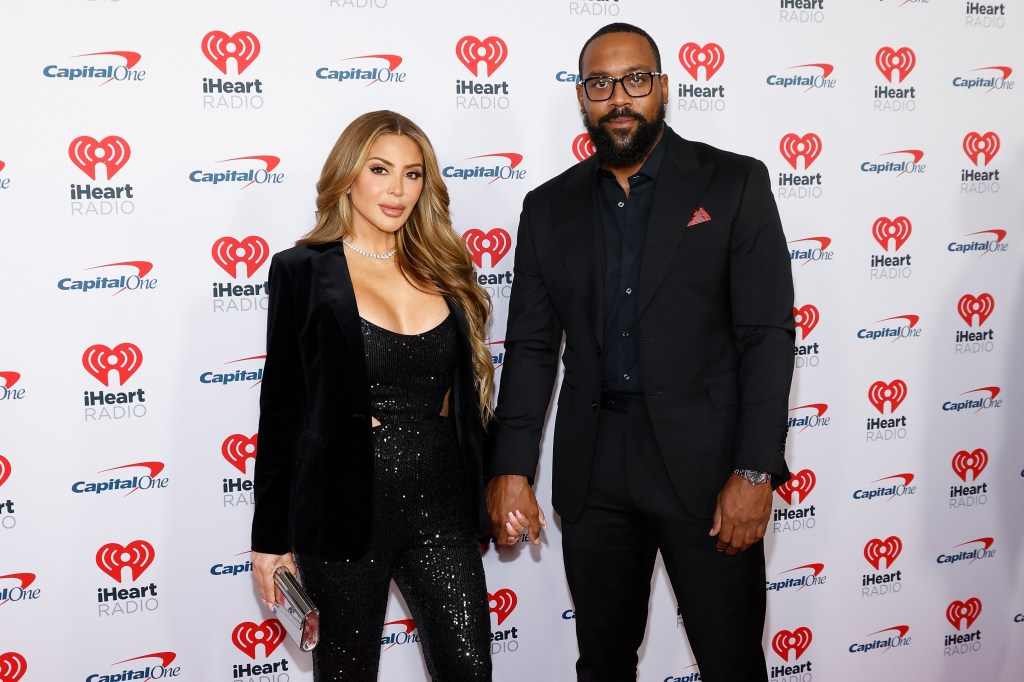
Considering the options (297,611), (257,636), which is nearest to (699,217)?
(297,611)

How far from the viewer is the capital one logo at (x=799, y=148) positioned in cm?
331

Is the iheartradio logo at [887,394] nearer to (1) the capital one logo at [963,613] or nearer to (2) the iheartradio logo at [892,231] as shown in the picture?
(2) the iheartradio logo at [892,231]

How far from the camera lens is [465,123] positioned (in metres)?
3.04

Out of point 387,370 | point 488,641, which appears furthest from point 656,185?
point 488,641

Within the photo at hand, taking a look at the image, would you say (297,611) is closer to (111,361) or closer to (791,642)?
(111,361)

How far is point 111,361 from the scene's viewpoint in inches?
112

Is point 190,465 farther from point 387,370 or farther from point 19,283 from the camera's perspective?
point 387,370

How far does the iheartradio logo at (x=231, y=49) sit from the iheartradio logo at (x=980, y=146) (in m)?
2.82

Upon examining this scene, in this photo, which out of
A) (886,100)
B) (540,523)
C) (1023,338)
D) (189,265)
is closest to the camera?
(540,523)

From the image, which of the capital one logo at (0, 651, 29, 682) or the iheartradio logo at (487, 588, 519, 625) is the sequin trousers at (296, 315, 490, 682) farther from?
the capital one logo at (0, 651, 29, 682)

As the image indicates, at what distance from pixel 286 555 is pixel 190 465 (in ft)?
2.56

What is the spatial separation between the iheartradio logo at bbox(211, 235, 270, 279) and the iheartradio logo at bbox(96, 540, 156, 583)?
995 mm

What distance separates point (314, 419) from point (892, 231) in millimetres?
2470

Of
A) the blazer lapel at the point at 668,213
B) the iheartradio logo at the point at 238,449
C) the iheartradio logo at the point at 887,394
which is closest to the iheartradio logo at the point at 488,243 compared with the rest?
the blazer lapel at the point at 668,213
